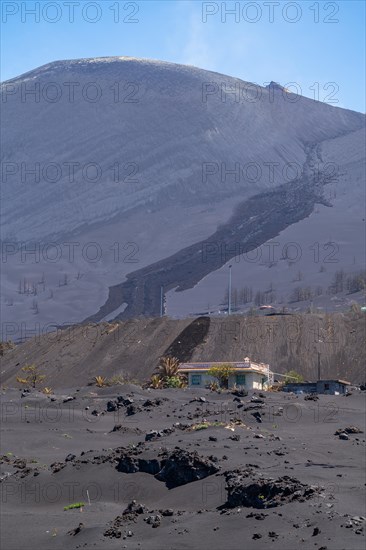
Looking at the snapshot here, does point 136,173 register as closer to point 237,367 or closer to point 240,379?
point 237,367

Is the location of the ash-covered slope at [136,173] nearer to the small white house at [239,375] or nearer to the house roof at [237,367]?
the house roof at [237,367]

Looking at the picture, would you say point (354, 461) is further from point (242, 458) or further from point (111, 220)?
point (111, 220)

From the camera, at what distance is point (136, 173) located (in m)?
152

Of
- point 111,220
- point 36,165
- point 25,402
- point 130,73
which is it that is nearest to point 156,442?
point 25,402

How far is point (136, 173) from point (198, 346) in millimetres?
98343

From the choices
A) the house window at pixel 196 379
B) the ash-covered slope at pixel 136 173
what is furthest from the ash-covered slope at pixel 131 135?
the house window at pixel 196 379

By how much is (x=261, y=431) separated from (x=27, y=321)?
82.8m

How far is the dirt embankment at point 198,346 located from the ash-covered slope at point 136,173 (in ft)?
136

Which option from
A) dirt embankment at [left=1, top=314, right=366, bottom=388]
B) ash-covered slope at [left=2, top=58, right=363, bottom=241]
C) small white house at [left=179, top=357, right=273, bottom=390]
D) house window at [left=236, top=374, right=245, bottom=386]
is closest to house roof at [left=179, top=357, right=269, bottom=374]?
small white house at [left=179, top=357, right=273, bottom=390]

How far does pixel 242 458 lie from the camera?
20.8 meters

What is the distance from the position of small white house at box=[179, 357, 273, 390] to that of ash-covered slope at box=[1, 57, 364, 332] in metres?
54.2

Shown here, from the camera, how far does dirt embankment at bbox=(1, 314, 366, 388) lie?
52656 millimetres

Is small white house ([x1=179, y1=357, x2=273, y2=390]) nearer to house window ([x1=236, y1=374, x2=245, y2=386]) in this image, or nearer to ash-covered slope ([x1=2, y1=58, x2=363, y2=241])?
house window ([x1=236, y1=374, x2=245, y2=386])

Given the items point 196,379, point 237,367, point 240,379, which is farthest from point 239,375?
point 196,379
